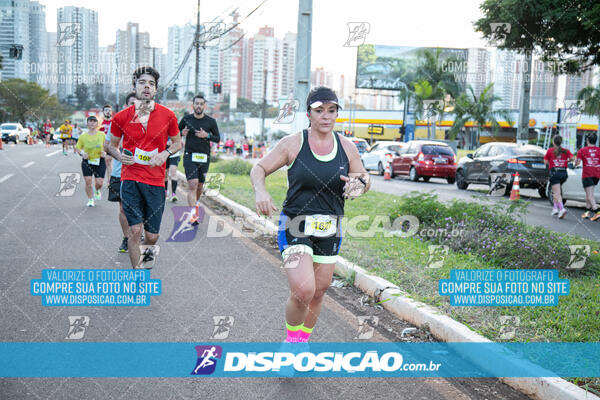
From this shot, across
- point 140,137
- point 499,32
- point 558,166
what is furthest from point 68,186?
point 499,32

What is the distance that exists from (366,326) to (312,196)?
1.61 m

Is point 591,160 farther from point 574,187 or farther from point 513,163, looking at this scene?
point 513,163

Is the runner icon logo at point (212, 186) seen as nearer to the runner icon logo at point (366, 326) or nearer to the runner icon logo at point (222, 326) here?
the runner icon logo at point (222, 326)

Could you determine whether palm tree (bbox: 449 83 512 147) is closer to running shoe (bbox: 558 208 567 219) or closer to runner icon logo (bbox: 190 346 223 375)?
running shoe (bbox: 558 208 567 219)

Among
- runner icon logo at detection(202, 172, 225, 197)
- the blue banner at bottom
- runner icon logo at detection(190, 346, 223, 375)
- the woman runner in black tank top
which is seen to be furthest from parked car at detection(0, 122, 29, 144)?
the woman runner in black tank top

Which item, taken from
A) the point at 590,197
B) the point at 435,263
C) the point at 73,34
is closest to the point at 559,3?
the point at 590,197

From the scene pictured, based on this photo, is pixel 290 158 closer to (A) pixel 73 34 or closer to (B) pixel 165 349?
(B) pixel 165 349

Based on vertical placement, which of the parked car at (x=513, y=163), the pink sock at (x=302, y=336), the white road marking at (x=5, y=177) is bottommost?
the white road marking at (x=5, y=177)

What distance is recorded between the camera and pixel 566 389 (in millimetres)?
3588

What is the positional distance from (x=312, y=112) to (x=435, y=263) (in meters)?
3.59

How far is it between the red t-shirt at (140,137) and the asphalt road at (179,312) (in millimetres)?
1206

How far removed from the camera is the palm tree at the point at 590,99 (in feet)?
109

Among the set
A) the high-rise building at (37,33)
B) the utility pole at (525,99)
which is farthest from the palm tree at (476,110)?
the high-rise building at (37,33)

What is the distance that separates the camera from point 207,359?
4.19 metres
